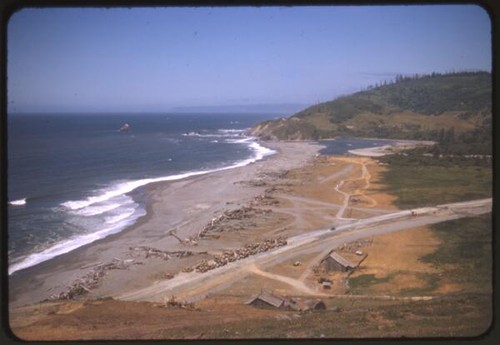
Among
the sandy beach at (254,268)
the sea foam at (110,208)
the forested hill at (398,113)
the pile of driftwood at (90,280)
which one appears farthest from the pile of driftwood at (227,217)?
the forested hill at (398,113)

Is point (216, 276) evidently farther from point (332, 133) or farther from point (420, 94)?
point (420, 94)

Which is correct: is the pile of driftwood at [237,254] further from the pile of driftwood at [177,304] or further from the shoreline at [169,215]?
the pile of driftwood at [177,304]

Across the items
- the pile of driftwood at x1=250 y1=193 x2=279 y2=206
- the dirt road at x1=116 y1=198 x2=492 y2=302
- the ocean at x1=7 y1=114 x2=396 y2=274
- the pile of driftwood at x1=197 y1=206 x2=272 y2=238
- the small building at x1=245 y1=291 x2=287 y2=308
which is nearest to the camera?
the small building at x1=245 y1=291 x2=287 y2=308

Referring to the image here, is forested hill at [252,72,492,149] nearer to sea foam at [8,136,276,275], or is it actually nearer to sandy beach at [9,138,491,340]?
sandy beach at [9,138,491,340]

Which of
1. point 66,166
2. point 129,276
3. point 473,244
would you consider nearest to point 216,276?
point 129,276

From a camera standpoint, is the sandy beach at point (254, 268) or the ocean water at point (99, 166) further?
the ocean water at point (99, 166)

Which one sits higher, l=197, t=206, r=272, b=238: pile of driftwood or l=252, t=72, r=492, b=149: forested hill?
l=252, t=72, r=492, b=149: forested hill

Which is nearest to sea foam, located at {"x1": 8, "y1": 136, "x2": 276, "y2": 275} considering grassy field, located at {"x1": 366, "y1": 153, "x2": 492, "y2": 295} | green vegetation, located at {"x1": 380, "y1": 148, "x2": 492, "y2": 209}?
green vegetation, located at {"x1": 380, "y1": 148, "x2": 492, "y2": 209}

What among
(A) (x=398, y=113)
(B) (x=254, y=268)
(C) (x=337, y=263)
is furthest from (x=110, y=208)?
(A) (x=398, y=113)
